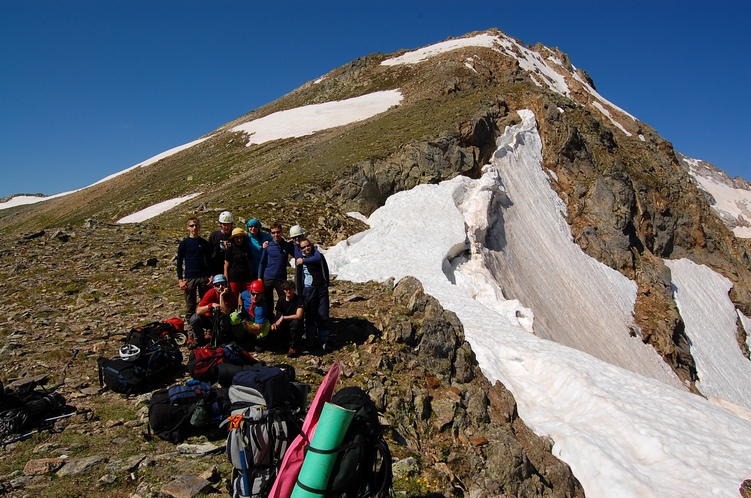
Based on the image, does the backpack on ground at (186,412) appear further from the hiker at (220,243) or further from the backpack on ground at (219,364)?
the hiker at (220,243)

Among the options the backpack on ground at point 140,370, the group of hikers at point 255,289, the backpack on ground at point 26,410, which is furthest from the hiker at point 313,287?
the backpack on ground at point 26,410

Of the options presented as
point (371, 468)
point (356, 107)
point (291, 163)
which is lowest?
point (371, 468)

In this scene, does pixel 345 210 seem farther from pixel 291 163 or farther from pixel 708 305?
pixel 708 305

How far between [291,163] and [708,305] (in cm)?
3224

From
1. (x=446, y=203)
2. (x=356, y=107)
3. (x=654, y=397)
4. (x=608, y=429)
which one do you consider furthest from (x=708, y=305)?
(x=356, y=107)

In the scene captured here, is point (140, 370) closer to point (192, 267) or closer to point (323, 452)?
point (192, 267)

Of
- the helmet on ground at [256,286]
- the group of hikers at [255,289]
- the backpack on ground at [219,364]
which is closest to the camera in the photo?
the backpack on ground at [219,364]

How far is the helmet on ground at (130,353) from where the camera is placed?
8.52 m

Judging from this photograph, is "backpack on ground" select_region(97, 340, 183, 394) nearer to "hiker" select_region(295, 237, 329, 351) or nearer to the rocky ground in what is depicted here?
the rocky ground

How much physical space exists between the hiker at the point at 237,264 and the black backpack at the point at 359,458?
6.68m

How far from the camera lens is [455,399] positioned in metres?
10.7

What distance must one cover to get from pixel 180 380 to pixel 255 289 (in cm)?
222

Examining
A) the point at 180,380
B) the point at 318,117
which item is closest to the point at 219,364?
the point at 180,380

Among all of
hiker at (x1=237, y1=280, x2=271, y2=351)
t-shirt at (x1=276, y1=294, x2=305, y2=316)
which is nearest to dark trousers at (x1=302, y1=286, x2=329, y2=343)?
t-shirt at (x1=276, y1=294, x2=305, y2=316)
